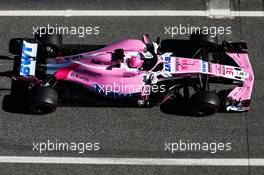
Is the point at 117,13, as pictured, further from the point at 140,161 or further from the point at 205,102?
the point at 140,161

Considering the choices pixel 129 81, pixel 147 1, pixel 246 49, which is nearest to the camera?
pixel 129 81

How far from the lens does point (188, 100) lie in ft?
42.4

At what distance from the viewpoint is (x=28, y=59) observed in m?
12.5

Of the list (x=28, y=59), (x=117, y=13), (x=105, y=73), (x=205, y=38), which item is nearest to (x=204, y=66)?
(x=205, y=38)

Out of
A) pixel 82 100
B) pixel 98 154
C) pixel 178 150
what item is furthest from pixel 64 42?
pixel 178 150

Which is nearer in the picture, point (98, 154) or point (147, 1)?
point (98, 154)

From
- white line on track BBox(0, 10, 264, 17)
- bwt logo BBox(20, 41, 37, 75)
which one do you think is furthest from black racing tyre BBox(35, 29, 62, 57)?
white line on track BBox(0, 10, 264, 17)

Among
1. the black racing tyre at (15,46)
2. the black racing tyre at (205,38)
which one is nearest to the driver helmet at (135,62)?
the black racing tyre at (205,38)

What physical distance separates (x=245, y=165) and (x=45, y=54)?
5250 mm

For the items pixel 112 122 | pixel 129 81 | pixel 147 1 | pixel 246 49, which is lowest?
pixel 112 122

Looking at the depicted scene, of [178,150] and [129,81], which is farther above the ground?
[129,81]

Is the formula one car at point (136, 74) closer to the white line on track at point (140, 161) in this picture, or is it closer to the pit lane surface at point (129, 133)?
the pit lane surface at point (129, 133)

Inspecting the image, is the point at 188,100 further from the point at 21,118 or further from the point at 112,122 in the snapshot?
the point at 21,118

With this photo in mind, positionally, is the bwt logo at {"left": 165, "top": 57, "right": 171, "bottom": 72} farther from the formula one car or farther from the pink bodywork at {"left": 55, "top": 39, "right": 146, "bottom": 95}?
the pink bodywork at {"left": 55, "top": 39, "right": 146, "bottom": 95}
